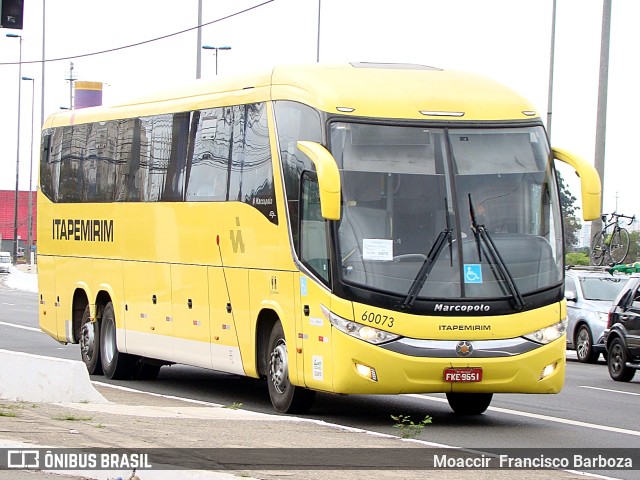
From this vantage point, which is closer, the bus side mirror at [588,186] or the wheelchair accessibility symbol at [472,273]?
the wheelchair accessibility symbol at [472,273]

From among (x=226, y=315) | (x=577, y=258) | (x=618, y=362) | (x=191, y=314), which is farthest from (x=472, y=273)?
(x=577, y=258)

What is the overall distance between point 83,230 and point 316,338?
7889 millimetres

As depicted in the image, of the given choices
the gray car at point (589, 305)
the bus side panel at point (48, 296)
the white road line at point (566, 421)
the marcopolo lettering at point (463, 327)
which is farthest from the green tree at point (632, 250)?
the marcopolo lettering at point (463, 327)

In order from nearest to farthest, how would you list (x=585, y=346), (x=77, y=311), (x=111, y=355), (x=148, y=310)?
(x=148, y=310)
(x=111, y=355)
(x=77, y=311)
(x=585, y=346)

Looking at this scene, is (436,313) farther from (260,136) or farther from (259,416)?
(260,136)

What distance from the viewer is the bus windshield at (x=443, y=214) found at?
1412 cm

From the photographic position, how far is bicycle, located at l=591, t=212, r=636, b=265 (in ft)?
103

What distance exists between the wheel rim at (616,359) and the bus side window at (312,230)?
9283mm

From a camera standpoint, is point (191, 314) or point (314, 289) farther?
point (191, 314)

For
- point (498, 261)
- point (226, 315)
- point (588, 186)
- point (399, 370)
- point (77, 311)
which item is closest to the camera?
point (399, 370)

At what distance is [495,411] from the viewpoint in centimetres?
1647

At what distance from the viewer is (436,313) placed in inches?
552

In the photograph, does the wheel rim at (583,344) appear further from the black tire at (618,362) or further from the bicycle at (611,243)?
the black tire at (618,362)

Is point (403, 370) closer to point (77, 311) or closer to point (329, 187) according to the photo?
point (329, 187)
